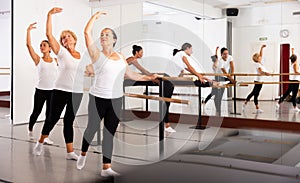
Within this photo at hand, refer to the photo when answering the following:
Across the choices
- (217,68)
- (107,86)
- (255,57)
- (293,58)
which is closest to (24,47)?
(217,68)

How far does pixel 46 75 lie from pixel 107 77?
1858mm

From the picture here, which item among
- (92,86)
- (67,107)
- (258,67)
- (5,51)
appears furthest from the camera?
(5,51)

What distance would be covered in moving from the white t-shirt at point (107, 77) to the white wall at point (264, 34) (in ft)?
12.5

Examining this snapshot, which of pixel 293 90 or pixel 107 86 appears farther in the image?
pixel 293 90

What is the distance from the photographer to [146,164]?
3812 millimetres

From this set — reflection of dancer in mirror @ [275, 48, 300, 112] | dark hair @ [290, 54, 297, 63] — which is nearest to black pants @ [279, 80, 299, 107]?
reflection of dancer in mirror @ [275, 48, 300, 112]

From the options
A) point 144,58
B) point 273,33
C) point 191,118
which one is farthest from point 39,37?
point 273,33

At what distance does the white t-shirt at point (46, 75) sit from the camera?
481 cm

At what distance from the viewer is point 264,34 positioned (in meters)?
6.41

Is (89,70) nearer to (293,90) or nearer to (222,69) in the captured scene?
(222,69)

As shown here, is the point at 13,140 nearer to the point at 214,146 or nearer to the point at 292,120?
the point at 214,146

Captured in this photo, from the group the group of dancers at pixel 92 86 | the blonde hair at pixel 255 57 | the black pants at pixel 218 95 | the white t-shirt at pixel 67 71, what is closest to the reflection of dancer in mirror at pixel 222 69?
the black pants at pixel 218 95

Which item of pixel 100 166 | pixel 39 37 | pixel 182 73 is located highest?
pixel 39 37

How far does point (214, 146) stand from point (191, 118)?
6.29ft
